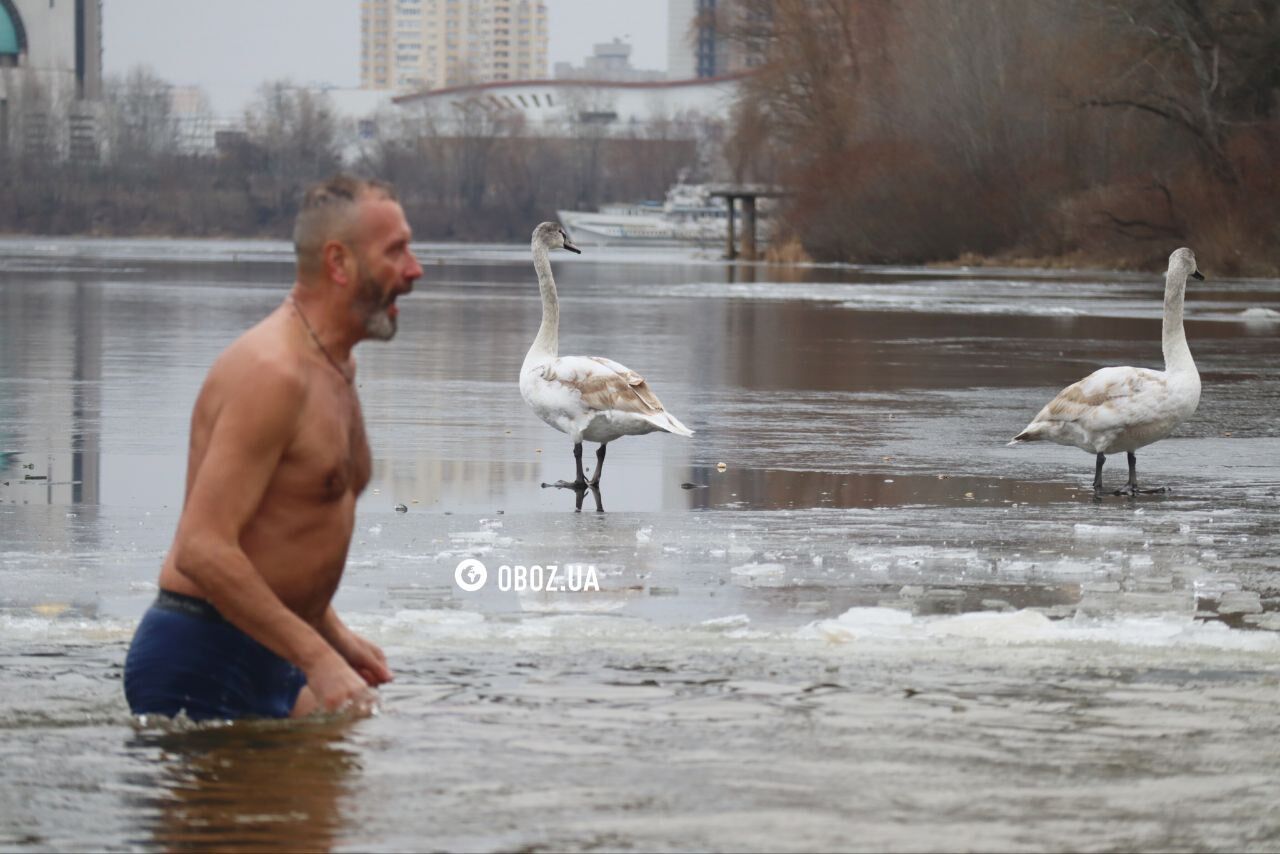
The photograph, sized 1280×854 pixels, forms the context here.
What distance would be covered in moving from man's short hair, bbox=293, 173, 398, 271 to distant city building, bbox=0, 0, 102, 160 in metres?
154

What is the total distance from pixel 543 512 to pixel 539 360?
1.55m

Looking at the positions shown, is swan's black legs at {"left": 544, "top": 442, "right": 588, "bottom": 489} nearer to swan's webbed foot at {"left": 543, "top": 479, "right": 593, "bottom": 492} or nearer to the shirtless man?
swan's webbed foot at {"left": 543, "top": 479, "right": 593, "bottom": 492}

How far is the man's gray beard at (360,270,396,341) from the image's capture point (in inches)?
193

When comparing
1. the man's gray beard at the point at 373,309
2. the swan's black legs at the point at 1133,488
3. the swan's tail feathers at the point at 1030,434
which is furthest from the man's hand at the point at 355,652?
the swan's tail feathers at the point at 1030,434

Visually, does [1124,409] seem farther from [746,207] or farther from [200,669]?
[746,207]

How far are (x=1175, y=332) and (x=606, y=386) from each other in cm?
334

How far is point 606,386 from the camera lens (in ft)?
37.5

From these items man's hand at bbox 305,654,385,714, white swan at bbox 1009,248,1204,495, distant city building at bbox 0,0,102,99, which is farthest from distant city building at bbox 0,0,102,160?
man's hand at bbox 305,654,385,714

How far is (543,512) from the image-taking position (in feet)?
34.6

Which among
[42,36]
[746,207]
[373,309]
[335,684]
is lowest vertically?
[335,684]

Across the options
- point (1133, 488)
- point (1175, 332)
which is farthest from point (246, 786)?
point (1175, 332)

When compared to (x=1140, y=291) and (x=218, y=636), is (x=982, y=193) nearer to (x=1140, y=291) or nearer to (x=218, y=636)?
(x=1140, y=291)

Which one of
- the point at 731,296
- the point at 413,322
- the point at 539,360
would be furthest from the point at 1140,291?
the point at 539,360

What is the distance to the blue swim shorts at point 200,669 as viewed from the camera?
200 inches
